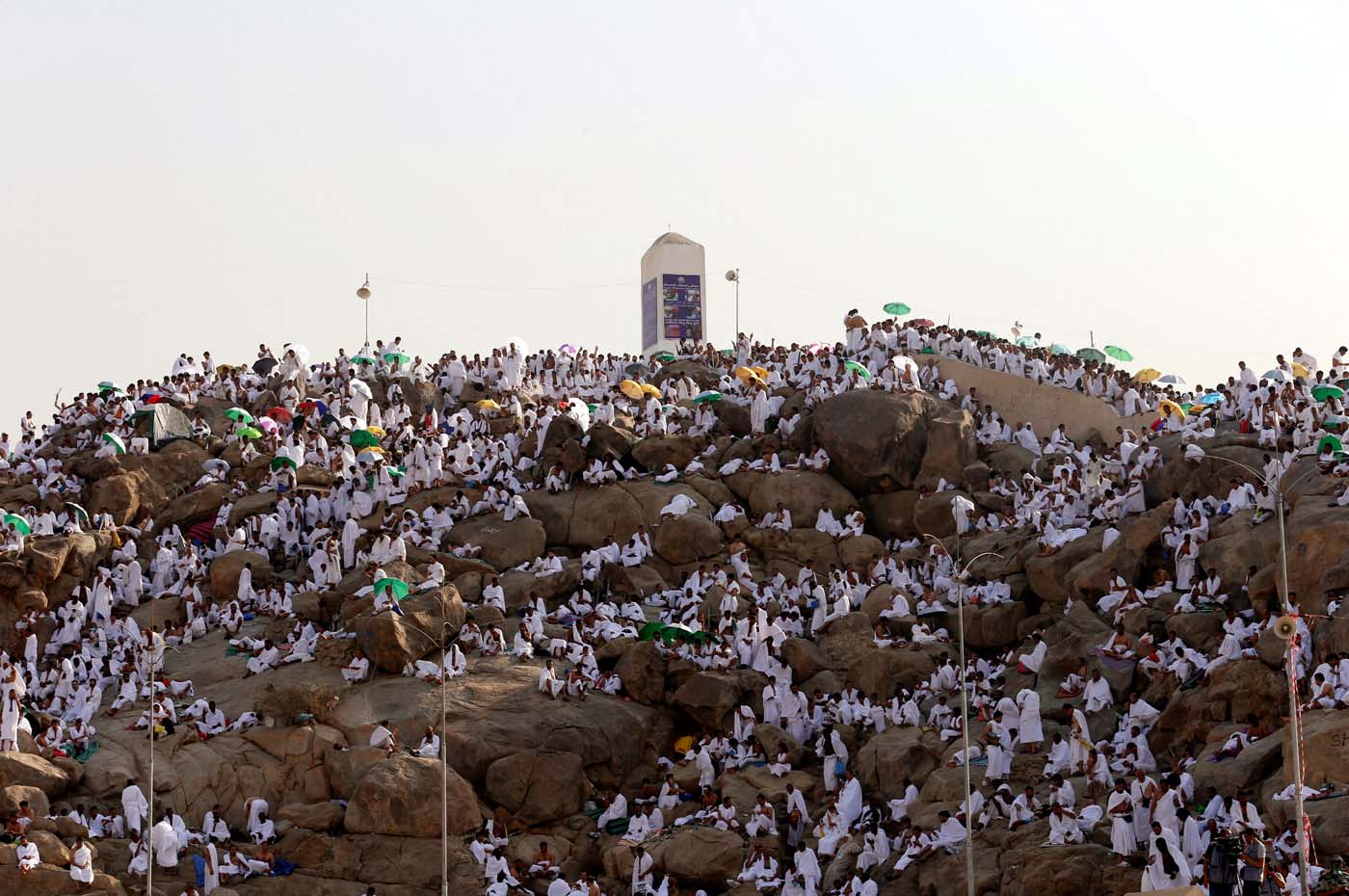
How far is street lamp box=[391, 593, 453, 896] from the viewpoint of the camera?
3422cm

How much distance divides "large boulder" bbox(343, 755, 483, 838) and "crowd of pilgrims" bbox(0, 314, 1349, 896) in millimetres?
691

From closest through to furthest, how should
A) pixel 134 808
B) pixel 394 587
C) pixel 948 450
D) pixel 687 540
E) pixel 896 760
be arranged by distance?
pixel 896 760 → pixel 134 808 → pixel 394 587 → pixel 687 540 → pixel 948 450

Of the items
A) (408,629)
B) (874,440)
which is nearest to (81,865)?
(408,629)

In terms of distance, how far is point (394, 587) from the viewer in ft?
141

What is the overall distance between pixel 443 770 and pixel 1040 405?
26.2 metres

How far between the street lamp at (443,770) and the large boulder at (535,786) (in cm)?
114

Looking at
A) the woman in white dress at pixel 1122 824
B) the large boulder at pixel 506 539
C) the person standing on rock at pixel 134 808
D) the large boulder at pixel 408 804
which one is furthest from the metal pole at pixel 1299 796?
the large boulder at pixel 506 539

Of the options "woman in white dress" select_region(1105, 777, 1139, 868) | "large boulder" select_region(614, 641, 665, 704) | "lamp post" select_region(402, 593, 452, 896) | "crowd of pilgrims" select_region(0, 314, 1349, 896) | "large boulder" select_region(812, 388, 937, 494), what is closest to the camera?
"woman in white dress" select_region(1105, 777, 1139, 868)

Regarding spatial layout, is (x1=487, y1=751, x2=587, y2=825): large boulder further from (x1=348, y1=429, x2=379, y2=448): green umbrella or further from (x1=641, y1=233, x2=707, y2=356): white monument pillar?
(x1=641, y1=233, x2=707, y2=356): white monument pillar

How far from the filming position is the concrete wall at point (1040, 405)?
53.9 m

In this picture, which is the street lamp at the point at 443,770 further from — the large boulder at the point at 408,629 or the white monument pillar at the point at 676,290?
the white monument pillar at the point at 676,290

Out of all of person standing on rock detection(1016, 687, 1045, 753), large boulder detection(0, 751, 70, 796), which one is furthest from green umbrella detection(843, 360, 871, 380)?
large boulder detection(0, 751, 70, 796)

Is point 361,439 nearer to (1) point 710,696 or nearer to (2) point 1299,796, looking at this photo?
(1) point 710,696

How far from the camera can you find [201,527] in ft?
166
